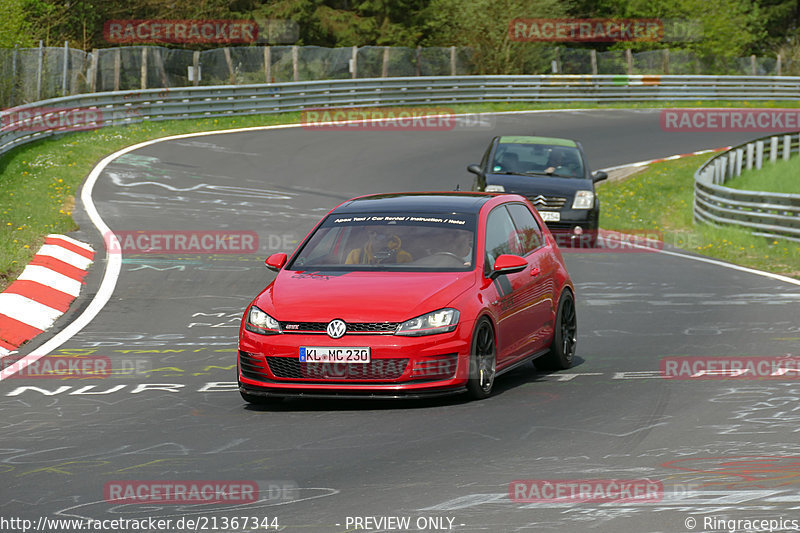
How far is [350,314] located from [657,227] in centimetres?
1886

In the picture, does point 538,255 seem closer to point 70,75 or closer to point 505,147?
point 505,147

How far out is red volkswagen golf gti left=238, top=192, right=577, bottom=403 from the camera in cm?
914

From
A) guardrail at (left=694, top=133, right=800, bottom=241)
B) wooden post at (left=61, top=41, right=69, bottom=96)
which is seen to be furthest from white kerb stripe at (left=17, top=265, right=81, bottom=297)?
wooden post at (left=61, top=41, right=69, bottom=96)

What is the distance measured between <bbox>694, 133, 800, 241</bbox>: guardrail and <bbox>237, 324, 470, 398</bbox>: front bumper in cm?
1431

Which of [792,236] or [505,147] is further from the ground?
[505,147]

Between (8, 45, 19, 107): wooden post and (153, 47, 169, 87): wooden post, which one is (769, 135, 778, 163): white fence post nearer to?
(153, 47, 169, 87): wooden post

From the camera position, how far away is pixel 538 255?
36.6ft

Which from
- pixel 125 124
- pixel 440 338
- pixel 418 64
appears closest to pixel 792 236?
pixel 440 338

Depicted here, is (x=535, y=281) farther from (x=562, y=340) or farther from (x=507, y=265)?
(x=507, y=265)

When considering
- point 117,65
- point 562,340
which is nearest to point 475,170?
point 562,340

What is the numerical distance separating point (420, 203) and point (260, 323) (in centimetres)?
205

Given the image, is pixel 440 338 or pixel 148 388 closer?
pixel 440 338

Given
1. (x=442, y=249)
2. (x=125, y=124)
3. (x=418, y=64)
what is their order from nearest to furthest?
(x=442, y=249)
(x=125, y=124)
(x=418, y=64)

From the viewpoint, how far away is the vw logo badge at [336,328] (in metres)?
9.13
